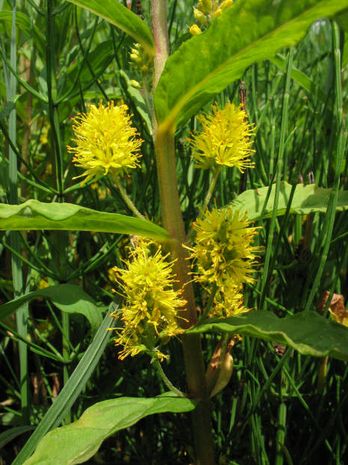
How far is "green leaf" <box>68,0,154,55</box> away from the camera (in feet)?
2.02

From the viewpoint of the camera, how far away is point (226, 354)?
0.74 metres

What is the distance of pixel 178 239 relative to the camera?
2.27 ft

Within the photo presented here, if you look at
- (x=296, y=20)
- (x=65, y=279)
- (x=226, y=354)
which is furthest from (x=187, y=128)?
(x=296, y=20)

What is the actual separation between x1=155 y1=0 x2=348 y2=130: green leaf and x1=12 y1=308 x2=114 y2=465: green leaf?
0.30 meters

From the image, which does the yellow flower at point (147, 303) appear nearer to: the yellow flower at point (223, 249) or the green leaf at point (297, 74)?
the yellow flower at point (223, 249)

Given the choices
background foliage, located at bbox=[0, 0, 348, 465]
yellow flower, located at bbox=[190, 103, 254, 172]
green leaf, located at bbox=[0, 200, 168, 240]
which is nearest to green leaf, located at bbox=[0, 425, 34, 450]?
background foliage, located at bbox=[0, 0, 348, 465]

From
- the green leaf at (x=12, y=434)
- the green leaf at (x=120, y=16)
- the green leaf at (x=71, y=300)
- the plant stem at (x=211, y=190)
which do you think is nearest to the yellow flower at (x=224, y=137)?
the plant stem at (x=211, y=190)

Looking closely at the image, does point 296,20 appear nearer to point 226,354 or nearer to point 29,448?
point 226,354

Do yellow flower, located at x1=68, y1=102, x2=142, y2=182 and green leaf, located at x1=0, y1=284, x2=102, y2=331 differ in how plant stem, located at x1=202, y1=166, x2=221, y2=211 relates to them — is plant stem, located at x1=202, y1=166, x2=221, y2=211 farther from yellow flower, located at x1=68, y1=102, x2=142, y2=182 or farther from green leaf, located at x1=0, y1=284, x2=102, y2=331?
green leaf, located at x1=0, y1=284, x2=102, y2=331

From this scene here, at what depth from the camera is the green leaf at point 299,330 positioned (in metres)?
0.52

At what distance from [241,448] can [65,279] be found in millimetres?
412

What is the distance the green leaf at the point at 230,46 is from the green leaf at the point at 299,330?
24cm

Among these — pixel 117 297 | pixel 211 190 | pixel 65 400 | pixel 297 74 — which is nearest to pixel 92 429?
pixel 65 400

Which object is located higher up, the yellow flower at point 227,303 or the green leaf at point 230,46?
the green leaf at point 230,46
